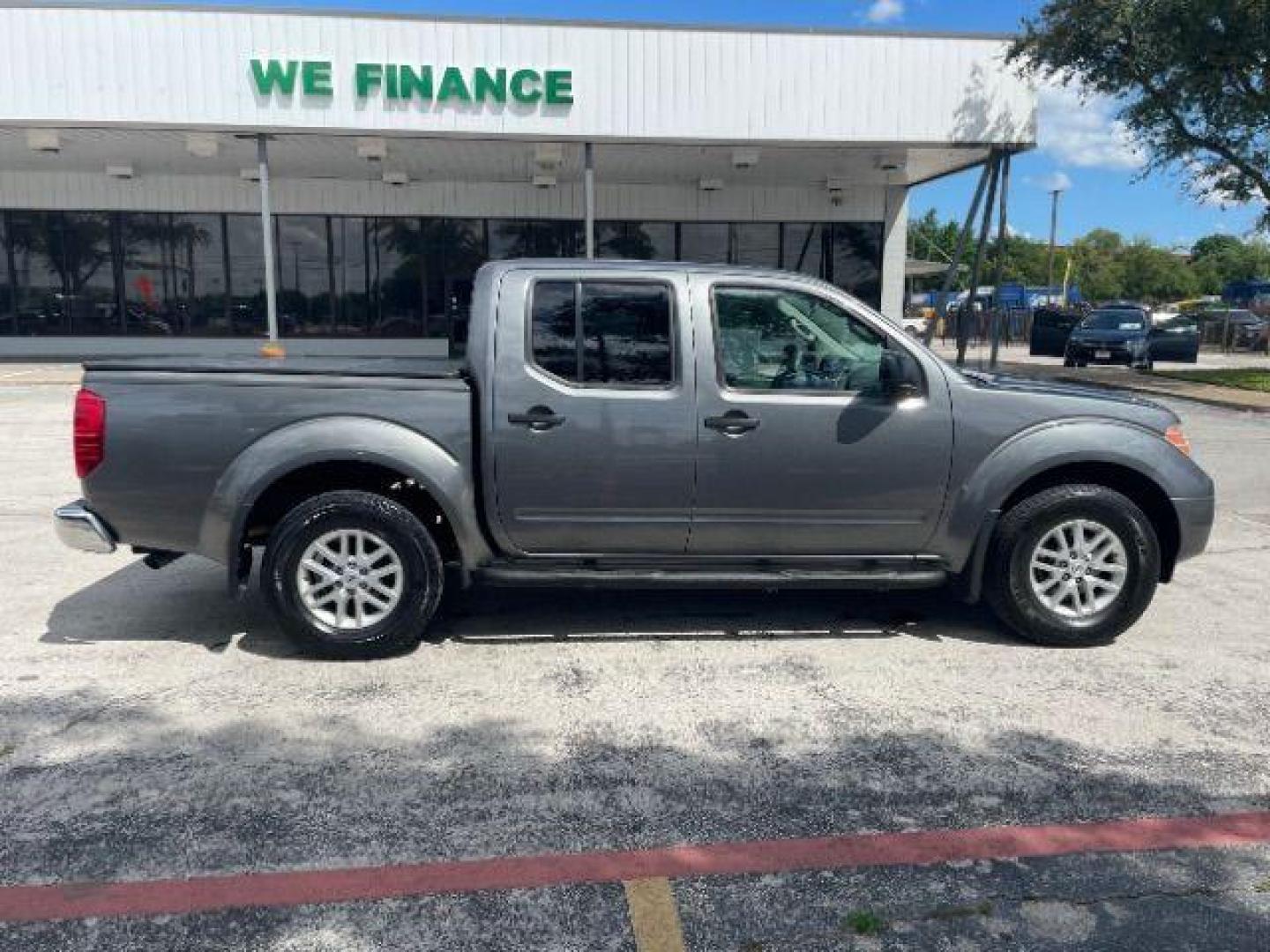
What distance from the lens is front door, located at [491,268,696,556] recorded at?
176 inches

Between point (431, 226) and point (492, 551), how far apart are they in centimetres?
1844

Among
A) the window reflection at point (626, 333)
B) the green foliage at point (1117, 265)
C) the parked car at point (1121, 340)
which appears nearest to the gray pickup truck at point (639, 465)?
the window reflection at point (626, 333)

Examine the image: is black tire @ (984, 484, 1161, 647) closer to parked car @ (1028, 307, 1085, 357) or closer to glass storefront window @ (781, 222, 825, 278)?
glass storefront window @ (781, 222, 825, 278)

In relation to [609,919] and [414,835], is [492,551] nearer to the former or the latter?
[414,835]

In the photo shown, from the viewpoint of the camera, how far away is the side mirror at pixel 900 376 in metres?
4.49

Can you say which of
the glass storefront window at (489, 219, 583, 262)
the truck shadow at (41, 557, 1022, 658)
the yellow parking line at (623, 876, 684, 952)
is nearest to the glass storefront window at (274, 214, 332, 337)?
the glass storefront window at (489, 219, 583, 262)

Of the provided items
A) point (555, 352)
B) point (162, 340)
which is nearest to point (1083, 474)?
point (555, 352)

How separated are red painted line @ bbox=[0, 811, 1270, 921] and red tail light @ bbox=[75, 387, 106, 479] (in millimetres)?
2096

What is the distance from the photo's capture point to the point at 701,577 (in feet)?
15.0

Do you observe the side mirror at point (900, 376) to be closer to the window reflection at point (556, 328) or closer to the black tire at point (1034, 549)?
the black tire at point (1034, 549)

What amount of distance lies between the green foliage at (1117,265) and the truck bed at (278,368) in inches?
3154

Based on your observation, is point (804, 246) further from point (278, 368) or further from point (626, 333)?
point (278, 368)

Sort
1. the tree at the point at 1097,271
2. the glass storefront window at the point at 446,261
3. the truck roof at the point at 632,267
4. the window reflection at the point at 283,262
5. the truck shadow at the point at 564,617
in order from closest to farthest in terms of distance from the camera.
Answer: the truck roof at the point at 632,267, the truck shadow at the point at 564,617, the window reflection at the point at 283,262, the glass storefront window at the point at 446,261, the tree at the point at 1097,271

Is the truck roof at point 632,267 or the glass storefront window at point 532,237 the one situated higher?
the glass storefront window at point 532,237
